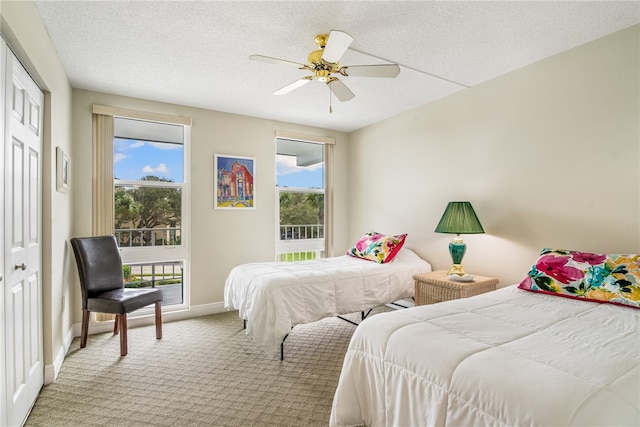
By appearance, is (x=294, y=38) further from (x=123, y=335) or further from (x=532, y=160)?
(x=123, y=335)

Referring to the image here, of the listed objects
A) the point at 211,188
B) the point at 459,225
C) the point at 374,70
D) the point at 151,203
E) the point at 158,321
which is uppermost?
the point at 374,70

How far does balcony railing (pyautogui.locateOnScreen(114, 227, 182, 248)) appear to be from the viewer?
3.66m

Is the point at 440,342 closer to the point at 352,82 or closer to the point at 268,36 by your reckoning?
the point at 268,36

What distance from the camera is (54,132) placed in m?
2.50

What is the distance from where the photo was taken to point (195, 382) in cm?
241

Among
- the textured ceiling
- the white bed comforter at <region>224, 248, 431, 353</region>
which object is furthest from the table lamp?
the textured ceiling

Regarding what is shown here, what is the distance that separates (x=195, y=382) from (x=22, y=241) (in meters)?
1.46

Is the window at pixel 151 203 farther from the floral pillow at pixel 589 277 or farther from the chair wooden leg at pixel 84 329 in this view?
the floral pillow at pixel 589 277

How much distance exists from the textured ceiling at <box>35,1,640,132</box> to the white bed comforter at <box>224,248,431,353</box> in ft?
6.07

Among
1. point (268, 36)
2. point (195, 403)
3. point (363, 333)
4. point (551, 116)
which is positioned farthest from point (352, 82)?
point (195, 403)

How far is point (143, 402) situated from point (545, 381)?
7.59 feet

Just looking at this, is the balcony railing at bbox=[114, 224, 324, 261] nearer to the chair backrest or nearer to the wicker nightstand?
the chair backrest

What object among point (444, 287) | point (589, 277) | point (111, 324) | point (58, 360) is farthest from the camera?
point (111, 324)

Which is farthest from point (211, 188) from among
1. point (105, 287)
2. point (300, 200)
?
point (105, 287)
